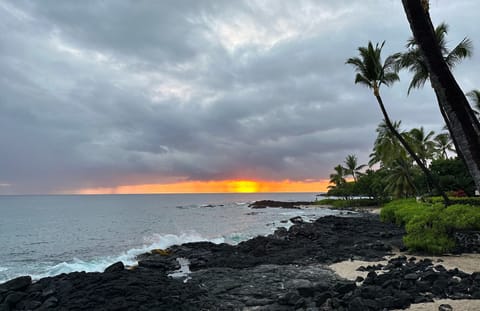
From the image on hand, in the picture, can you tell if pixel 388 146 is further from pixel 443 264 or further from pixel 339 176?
pixel 339 176

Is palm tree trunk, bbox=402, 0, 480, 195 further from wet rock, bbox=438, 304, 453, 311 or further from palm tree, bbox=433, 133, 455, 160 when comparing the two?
palm tree, bbox=433, 133, 455, 160

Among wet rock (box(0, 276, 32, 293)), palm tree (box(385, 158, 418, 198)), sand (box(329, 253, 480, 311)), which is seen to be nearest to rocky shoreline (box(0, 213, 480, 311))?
wet rock (box(0, 276, 32, 293))

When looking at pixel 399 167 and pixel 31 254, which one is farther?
pixel 399 167

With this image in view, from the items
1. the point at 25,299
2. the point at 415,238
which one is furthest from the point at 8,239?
the point at 415,238

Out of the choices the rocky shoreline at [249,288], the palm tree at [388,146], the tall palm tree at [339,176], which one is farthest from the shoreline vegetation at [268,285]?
the tall palm tree at [339,176]

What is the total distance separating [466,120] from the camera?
4219 millimetres

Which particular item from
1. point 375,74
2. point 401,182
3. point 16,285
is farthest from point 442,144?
point 16,285

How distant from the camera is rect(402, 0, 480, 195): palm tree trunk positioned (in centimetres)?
416

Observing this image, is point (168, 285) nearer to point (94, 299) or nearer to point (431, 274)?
point (94, 299)

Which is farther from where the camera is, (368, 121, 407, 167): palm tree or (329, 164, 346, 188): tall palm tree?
(329, 164, 346, 188): tall palm tree

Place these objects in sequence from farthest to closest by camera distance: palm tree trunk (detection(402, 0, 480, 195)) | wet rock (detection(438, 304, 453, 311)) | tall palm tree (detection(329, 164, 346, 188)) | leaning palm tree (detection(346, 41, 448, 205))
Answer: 1. tall palm tree (detection(329, 164, 346, 188))
2. leaning palm tree (detection(346, 41, 448, 205))
3. wet rock (detection(438, 304, 453, 311))
4. palm tree trunk (detection(402, 0, 480, 195))

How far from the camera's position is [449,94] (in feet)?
14.3

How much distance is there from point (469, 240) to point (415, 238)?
272 cm

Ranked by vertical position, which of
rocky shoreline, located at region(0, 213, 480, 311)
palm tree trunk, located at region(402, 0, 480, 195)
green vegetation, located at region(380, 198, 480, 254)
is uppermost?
palm tree trunk, located at region(402, 0, 480, 195)
